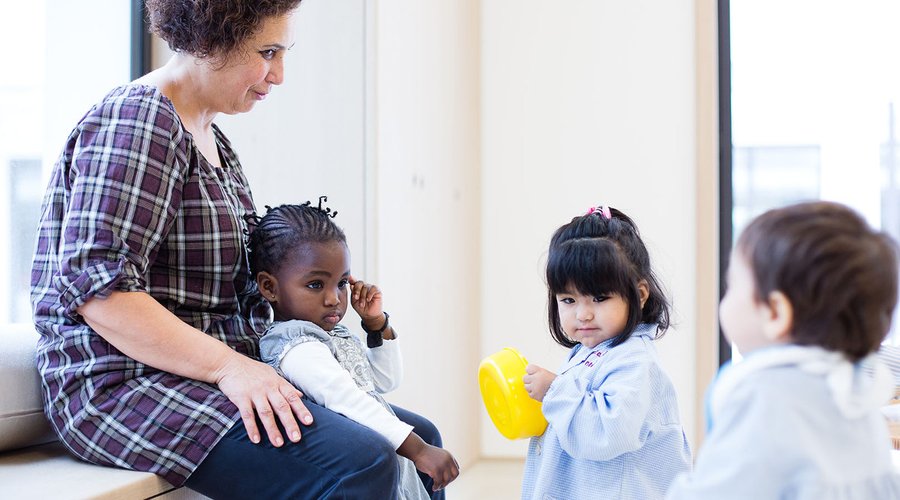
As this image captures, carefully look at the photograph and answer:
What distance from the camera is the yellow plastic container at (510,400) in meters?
1.76

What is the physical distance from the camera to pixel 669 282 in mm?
3625

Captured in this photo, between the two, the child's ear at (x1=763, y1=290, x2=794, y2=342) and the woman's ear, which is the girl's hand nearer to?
the woman's ear

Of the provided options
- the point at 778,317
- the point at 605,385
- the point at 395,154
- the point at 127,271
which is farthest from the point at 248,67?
the point at 395,154

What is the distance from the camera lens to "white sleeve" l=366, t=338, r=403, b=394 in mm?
1957

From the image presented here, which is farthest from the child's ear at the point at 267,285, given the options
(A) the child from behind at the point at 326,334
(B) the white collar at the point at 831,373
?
(B) the white collar at the point at 831,373

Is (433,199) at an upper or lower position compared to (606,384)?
upper

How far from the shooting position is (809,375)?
100cm

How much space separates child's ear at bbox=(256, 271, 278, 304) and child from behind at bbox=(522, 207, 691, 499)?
0.51 m

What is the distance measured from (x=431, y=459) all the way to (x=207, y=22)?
2.86 ft

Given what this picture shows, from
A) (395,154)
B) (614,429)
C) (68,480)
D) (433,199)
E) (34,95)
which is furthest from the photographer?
(433,199)

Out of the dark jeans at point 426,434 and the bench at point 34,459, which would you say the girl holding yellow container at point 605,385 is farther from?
the bench at point 34,459

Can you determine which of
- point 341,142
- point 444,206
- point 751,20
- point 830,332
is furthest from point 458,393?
point 830,332

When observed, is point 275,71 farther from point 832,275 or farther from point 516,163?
point 516,163

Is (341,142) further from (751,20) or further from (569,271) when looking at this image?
(751,20)
